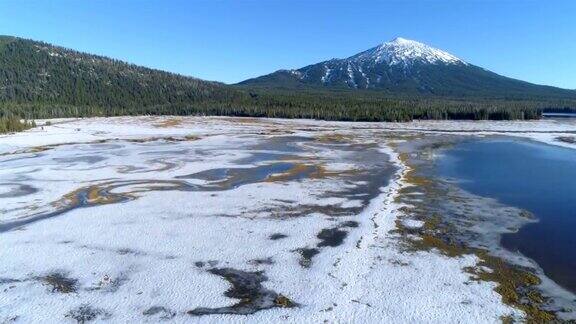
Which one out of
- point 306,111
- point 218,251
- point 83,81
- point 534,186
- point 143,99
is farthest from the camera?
point 83,81

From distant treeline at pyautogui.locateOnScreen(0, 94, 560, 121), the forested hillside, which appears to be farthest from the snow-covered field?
the forested hillside

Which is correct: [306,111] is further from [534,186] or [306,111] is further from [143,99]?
[534,186]

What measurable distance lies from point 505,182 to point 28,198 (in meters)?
26.4

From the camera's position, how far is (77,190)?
28.3m

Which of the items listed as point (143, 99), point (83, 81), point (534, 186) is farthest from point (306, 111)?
point (534, 186)

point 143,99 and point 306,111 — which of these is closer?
point 306,111

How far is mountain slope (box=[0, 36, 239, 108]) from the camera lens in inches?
5330

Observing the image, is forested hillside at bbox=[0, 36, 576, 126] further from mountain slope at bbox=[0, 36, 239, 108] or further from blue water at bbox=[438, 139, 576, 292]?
blue water at bbox=[438, 139, 576, 292]

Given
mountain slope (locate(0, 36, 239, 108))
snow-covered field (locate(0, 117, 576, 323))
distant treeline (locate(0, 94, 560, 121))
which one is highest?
mountain slope (locate(0, 36, 239, 108))

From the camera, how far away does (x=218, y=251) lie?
17.8m

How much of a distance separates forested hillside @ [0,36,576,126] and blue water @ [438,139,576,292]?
51557 mm

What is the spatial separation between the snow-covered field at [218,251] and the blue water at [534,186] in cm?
273

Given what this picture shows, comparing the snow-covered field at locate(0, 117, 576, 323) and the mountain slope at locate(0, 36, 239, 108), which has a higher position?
the mountain slope at locate(0, 36, 239, 108)

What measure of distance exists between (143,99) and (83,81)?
1768 centimetres
